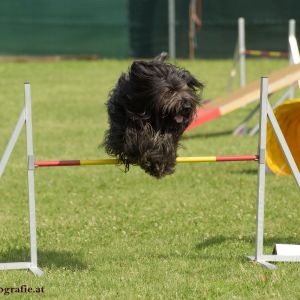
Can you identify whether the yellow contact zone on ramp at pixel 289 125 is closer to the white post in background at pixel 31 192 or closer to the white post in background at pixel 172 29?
the white post in background at pixel 31 192

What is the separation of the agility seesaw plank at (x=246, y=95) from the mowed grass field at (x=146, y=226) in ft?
1.69

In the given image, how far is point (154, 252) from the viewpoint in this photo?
5785 mm

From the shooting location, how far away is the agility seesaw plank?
8.88 metres

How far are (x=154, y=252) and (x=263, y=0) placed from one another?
18813 mm

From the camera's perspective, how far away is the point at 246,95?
9797 millimetres

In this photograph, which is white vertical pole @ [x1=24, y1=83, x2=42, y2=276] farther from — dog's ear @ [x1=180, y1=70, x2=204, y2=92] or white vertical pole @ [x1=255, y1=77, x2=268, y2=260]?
white vertical pole @ [x1=255, y1=77, x2=268, y2=260]

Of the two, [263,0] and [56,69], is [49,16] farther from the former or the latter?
[263,0]

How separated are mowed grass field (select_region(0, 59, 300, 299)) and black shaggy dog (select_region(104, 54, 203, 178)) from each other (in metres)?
0.71

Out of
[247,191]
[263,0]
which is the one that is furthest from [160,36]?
[247,191]

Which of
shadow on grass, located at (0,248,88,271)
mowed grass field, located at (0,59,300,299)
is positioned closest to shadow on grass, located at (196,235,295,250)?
mowed grass field, located at (0,59,300,299)

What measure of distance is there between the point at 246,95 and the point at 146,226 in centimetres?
356

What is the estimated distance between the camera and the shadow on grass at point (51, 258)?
5461 millimetres

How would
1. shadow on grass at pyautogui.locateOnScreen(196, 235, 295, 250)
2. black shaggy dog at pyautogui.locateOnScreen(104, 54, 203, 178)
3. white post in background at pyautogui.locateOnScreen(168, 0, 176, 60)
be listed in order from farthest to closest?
white post in background at pyautogui.locateOnScreen(168, 0, 176, 60)
shadow on grass at pyautogui.locateOnScreen(196, 235, 295, 250)
black shaggy dog at pyautogui.locateOnScreen(104, 54, 203, 178)

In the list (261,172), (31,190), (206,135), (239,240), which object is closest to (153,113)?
(261,172)
